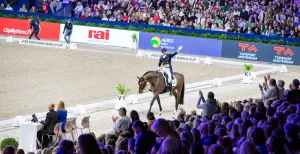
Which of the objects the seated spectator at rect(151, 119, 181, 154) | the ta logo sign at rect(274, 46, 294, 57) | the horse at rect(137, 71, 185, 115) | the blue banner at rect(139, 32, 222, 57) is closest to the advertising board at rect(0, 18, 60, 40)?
the blue banner at rect(139, 32, 222, 57)

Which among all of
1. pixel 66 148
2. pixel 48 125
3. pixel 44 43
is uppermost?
pixel 66 148

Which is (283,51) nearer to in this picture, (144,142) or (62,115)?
(62,115)

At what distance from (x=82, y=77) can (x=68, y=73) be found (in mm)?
961

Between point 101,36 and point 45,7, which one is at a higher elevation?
point 45,7

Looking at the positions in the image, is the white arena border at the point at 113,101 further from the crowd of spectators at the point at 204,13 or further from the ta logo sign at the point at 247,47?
the crowd of spectators at the point at 204,13

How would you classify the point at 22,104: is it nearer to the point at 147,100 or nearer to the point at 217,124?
the point at 147,100

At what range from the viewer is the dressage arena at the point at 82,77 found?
2269 cm

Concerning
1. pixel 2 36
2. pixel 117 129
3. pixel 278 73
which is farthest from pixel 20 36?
pixel 117 129

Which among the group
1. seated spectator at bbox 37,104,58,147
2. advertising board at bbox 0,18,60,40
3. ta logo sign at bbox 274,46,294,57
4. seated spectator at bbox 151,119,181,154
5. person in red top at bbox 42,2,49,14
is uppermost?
person in red top at bbox 42,2,49,14

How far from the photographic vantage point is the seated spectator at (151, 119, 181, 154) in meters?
8.34

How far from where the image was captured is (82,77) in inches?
1110

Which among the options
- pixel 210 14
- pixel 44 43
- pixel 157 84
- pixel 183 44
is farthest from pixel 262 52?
pixel 157 84

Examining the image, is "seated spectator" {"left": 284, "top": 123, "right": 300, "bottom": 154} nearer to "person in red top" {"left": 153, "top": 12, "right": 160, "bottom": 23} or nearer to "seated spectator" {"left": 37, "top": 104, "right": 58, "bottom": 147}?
"seated spectator" {"left": 37, "top": 104, "right": 58, "bottom": 147}

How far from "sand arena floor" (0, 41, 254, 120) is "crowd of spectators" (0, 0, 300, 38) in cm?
377
